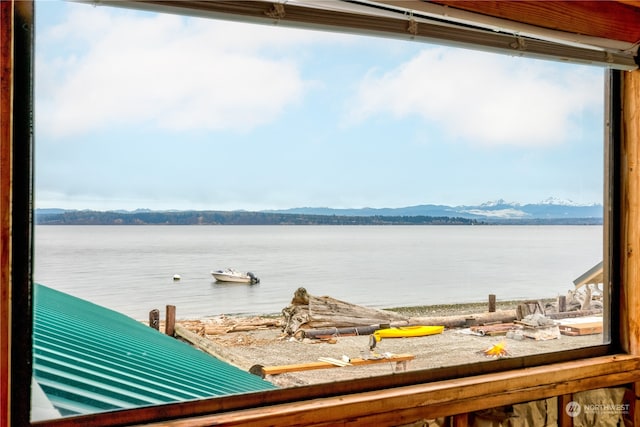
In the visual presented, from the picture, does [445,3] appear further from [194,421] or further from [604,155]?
[194,421]

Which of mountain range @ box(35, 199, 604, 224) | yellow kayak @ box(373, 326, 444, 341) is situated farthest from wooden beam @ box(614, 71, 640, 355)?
yellow kayak @ box(373, 326, 444, 341)

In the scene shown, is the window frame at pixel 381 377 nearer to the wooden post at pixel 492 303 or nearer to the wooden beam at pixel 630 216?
the wooden beam at pixel 630 216

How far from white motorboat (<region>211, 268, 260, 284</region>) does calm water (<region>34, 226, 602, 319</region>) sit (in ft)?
0.06

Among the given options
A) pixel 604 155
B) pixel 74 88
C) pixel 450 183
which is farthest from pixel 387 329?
pixel 74 88

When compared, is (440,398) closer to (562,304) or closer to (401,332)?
(401,332)

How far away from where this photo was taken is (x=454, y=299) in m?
2.14

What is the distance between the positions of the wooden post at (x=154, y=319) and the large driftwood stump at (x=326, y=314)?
0.43 metres

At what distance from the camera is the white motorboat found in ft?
5.62

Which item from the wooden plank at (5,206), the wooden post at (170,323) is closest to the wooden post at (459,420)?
the wooden post at (170,323)

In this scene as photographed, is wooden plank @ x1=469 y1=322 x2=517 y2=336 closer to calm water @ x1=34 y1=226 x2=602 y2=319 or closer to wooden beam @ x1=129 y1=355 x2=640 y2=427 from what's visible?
calm water @ x1=34 y1=226 x2=602 y2=319

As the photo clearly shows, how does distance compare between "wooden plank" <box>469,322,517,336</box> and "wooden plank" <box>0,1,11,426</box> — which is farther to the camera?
"wooden plank" <box>469,322,517,336</box>

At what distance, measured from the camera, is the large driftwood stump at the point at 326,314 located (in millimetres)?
1875

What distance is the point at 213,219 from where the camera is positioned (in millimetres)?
1725

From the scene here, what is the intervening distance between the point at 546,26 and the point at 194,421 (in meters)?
1.71
